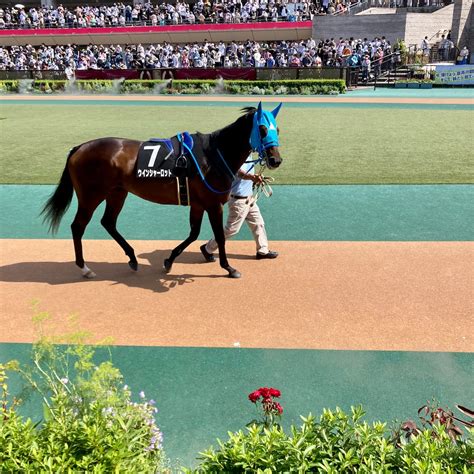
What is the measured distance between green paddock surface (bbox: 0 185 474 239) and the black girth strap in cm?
158

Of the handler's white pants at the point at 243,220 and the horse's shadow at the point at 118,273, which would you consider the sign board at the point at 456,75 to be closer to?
the handler's white pants at the point at 243,220

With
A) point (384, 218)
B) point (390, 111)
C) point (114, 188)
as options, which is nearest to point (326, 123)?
point (390, 111)

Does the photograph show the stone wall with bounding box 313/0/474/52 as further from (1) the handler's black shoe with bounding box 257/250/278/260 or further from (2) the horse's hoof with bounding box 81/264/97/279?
(2) the horse's hoof with bounding box 81/264/97/279

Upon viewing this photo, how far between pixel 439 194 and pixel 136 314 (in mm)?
6010

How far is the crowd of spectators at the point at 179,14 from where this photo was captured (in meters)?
37.6

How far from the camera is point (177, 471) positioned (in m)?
3.24

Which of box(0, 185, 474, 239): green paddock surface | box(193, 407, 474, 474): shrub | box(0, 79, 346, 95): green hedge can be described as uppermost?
box(193, 407, 474, 474): shrub

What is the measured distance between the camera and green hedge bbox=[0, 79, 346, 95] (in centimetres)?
2648

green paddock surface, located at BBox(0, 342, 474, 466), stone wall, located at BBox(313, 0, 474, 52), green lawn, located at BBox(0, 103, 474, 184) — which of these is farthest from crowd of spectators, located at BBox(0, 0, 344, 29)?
green paddock surface, located at BBox(0, 342, 474, 466)

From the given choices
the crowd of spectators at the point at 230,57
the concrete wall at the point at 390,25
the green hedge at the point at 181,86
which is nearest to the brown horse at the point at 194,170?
the green hedge at the point at 181,86

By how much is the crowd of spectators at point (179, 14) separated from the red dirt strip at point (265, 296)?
3431cm

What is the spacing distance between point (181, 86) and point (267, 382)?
2634 centimetres

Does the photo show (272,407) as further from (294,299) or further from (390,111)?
(390,111)

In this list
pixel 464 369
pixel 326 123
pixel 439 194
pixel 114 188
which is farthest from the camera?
pixel 326 123
